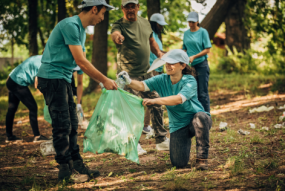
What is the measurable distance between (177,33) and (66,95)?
42.3 feet

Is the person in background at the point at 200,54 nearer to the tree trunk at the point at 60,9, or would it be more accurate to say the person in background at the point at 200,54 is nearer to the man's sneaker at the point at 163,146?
the man's sneaker at the point at 163,146

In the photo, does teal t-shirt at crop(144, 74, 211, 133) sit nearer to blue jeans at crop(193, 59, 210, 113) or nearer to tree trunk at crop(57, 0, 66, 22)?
blue jeans at crop(193, 59, 210, 113)

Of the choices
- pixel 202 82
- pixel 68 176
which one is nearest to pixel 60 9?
pixel 202 82

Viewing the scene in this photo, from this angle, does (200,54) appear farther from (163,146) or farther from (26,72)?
(26,72)

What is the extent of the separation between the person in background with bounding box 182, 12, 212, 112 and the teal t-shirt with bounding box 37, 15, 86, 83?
2542 mm

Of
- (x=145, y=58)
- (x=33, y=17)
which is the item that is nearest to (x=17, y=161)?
(x=145, y=58)

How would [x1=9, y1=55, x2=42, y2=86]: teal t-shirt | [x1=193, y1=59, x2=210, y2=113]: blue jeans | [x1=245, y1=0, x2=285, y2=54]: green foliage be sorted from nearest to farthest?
[x1=9, y1=55, x2=42, y2=86]: teal t-shirt → [x1=193, y1=59, x2=210, y2=113]: blue jeans → [x1=245, y1=0, x2=285, y2=54]: green foliage

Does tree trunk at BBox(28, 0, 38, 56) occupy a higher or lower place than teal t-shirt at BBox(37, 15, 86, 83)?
higher

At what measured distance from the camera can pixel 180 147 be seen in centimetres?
312

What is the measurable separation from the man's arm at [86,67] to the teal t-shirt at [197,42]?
2465 mm

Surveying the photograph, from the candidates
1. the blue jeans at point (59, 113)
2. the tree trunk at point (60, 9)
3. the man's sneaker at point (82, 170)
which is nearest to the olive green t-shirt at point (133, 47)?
the blue jeans at point (59, 113)

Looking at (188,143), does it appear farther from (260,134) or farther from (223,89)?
(223,89)

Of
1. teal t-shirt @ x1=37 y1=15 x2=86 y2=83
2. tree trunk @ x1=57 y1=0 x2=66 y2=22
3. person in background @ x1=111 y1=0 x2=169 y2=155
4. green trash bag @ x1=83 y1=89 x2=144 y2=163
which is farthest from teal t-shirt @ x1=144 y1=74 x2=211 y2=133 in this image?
tree trunk @ x1=57 y1=0 x2=66 y2=22

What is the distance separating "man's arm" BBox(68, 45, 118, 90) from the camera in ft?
8.62
